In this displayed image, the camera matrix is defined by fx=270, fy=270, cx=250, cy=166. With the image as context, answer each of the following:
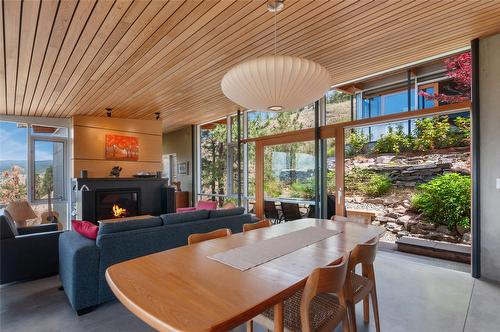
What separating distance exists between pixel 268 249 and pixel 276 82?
116cm

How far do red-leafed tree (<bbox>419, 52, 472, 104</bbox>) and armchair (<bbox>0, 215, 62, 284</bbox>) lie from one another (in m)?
5.31

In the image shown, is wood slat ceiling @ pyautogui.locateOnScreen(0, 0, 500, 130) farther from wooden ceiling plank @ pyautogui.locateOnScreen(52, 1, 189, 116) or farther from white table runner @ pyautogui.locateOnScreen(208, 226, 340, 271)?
white table runner @ pyautogui.locateOnScreen(208, 226, 340, 271)

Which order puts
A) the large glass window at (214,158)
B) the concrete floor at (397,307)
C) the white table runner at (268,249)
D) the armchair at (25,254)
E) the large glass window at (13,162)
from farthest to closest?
1. the large glass window at (214,158)
2. the large glass window at (13,162)
3. the armchair at (25,254)
4. the concrete floor at (397,307)
5. the white table runner at (268,249)

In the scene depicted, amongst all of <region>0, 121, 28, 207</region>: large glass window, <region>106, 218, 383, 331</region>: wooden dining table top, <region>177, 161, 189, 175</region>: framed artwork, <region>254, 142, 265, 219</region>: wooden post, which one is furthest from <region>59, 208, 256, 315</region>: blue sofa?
<region>177, 161, 189, 175</region>: framed artwork

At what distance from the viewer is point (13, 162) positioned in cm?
594

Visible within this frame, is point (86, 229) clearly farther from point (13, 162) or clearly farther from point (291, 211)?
point (13, 162)

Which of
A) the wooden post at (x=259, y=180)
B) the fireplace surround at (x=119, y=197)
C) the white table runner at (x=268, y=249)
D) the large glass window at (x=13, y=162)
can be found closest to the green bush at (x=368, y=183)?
the wooden post at (x=259, y=180)

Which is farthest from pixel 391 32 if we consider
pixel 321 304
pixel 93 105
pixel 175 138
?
pixel 175 138

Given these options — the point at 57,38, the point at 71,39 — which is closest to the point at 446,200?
the point at 71,39

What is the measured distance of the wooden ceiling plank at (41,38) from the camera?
228 cm

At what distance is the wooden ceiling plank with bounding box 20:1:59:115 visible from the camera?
7.48ft

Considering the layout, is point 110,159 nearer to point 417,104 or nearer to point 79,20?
point 79,20

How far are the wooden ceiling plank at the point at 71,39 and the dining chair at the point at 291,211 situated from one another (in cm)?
417

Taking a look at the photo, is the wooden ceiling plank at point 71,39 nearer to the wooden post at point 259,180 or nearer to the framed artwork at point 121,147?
the framed artwork at point 121,147
